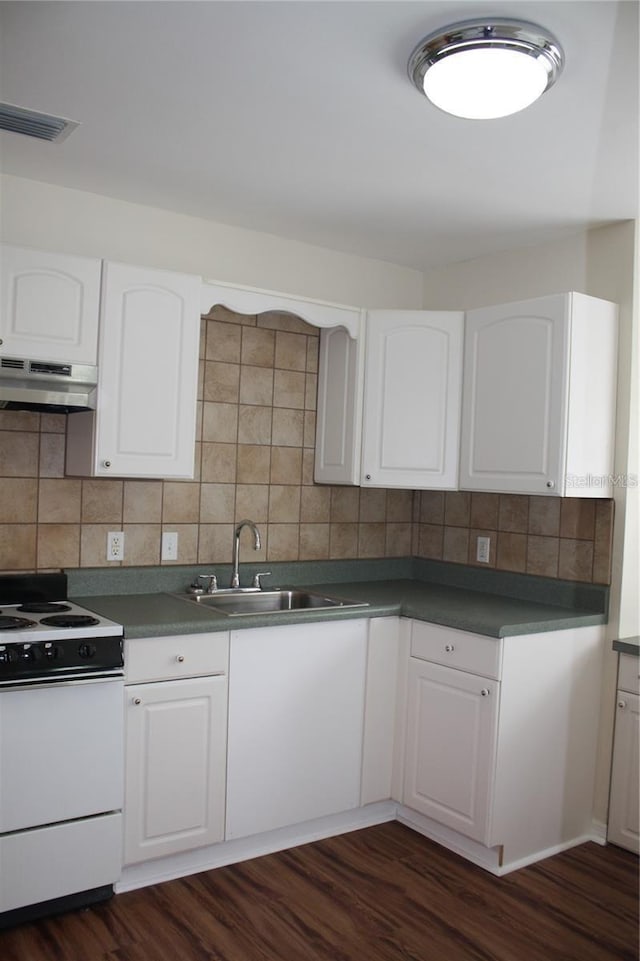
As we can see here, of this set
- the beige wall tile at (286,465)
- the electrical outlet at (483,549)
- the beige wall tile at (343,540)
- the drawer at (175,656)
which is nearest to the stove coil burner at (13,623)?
the drawer at (175,656)

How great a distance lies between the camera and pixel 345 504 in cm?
396

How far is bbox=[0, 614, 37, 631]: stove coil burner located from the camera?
2484 mm

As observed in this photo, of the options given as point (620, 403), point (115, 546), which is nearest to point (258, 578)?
point (115, 546)

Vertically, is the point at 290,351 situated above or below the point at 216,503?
above

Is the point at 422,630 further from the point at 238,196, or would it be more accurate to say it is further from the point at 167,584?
the point at 238,196

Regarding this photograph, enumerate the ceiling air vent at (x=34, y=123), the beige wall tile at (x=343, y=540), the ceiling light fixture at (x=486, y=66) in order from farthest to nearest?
1. the beige wall tile at (x=343, y=540)
2. the ceiling air vent at (x=34, y=123)
3. the ceiling light fixture at (x=486, y=66)

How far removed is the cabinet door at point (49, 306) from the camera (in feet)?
8.87

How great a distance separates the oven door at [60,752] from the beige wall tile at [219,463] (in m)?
1.16

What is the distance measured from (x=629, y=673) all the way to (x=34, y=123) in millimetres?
2824

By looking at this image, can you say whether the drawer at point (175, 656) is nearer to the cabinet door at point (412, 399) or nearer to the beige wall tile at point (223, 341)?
the cabinet door at point (412, 399)

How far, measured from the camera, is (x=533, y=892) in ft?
9.23

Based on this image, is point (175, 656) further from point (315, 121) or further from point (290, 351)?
point (315, 121)

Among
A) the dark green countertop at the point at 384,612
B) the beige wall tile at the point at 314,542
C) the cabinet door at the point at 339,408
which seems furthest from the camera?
the beige wall tile at the point at 314,542

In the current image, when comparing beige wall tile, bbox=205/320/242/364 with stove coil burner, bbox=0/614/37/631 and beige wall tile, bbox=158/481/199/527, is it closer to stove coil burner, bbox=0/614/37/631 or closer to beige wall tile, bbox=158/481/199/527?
beige wall tile, bbox=158/481/199/527
